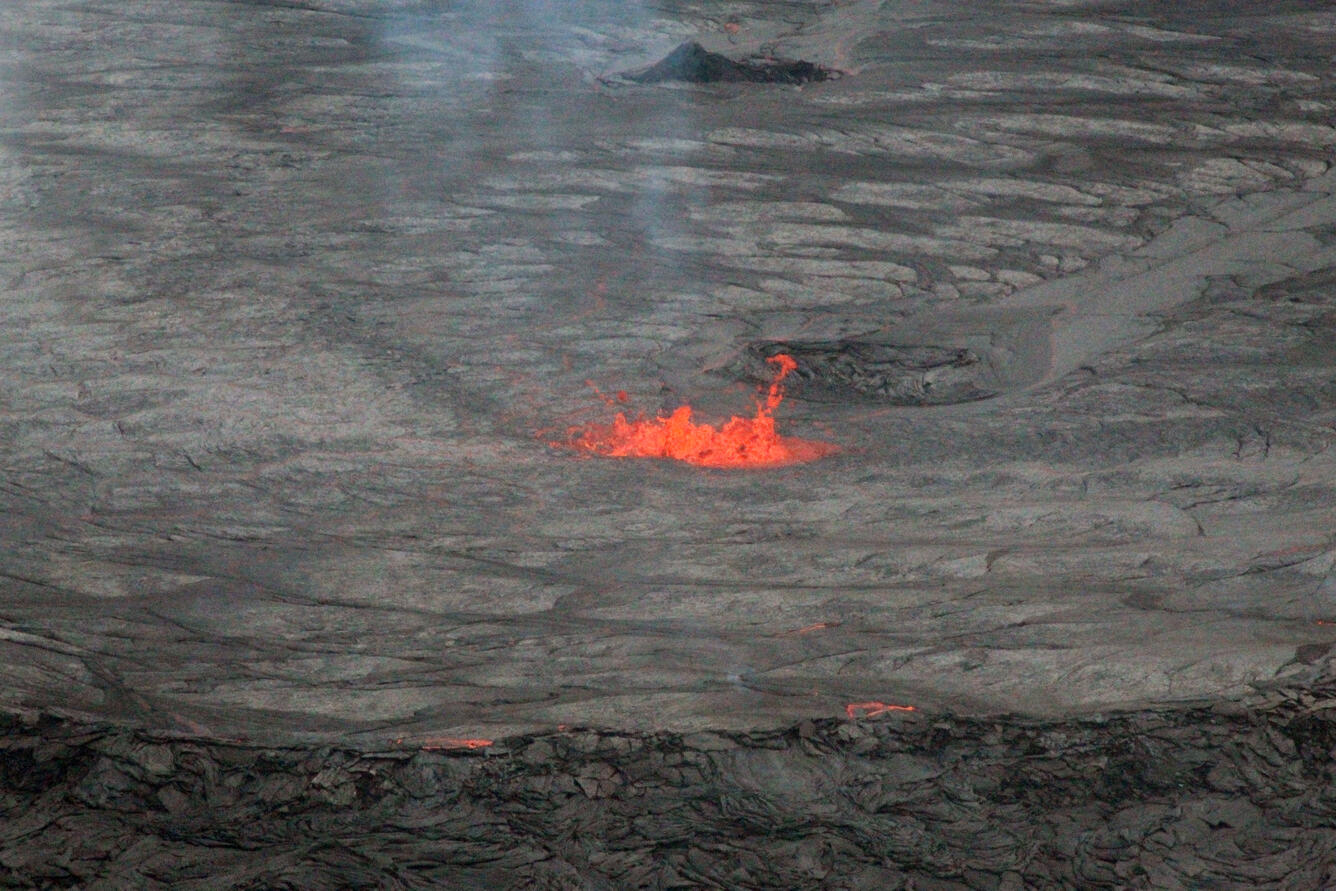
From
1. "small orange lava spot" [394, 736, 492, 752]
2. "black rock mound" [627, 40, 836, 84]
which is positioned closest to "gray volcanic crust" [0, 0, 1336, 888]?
"small orange lava spot" [394, 736, 492, 752]

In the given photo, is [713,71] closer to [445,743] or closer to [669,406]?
[669,406]

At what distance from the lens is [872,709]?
8.83 feet

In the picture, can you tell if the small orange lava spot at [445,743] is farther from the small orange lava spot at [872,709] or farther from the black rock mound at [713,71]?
the black rock mound at [713,71]

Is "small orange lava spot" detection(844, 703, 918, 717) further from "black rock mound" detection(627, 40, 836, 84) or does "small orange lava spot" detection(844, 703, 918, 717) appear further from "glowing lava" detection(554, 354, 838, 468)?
"black rock mound" detection(627, 40, 836, 84)

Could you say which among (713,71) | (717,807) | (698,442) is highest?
(713,71)

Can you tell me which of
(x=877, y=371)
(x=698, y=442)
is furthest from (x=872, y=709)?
(x=877, y=371)

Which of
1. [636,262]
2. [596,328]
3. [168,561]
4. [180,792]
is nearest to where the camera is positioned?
[180,792]

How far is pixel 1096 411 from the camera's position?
3980 mm

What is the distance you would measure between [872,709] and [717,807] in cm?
42

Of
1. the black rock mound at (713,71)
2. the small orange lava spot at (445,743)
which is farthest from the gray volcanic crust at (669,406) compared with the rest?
the black rock mound at (713,71)

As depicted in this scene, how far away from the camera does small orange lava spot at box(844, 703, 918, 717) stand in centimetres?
268

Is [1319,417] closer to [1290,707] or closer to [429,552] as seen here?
[1290,707]

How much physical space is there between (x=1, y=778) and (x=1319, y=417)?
3344 mm

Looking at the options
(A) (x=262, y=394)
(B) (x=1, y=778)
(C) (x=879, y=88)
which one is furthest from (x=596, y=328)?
(C) (x=879, y=88)
